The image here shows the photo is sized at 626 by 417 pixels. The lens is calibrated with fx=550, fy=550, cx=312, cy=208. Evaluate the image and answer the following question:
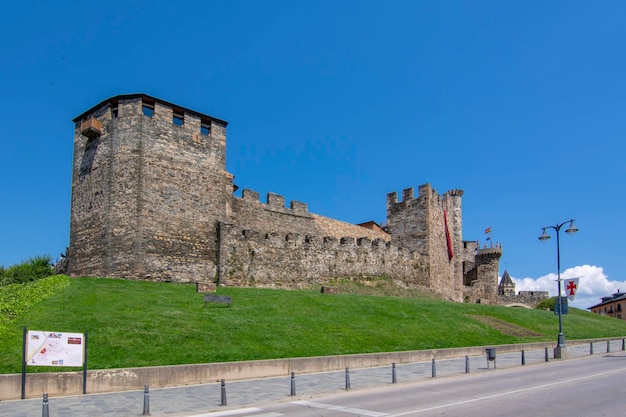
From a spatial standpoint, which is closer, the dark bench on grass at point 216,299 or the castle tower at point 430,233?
the dark bench on grass at point 216,299

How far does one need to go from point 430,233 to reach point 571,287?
21785 millimetres

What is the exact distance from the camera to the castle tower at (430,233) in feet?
156

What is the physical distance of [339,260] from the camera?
37500 millimetres

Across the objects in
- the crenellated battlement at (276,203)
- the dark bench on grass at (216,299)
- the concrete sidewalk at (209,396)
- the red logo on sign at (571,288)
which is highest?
the crenellated battlement at (276,203)

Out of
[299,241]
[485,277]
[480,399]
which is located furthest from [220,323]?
[485,277]

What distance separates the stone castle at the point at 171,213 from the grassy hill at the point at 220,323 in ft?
7.45

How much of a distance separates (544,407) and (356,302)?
18827 millimetres

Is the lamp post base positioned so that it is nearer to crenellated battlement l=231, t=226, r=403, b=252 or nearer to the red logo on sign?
the red logo on sign

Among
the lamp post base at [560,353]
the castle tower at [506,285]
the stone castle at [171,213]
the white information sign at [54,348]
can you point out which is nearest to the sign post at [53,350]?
the white information sign at [54,348]

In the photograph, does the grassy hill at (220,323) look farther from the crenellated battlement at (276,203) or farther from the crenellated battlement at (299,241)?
the crenellated battlement at (276,203)

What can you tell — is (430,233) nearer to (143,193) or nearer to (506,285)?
(143,193)

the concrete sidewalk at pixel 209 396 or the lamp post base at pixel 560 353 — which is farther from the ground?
the concrete sidewalk at pixel 209 396

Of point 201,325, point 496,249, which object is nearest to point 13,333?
point 201,325

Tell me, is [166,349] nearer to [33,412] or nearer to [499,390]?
[33,412]
